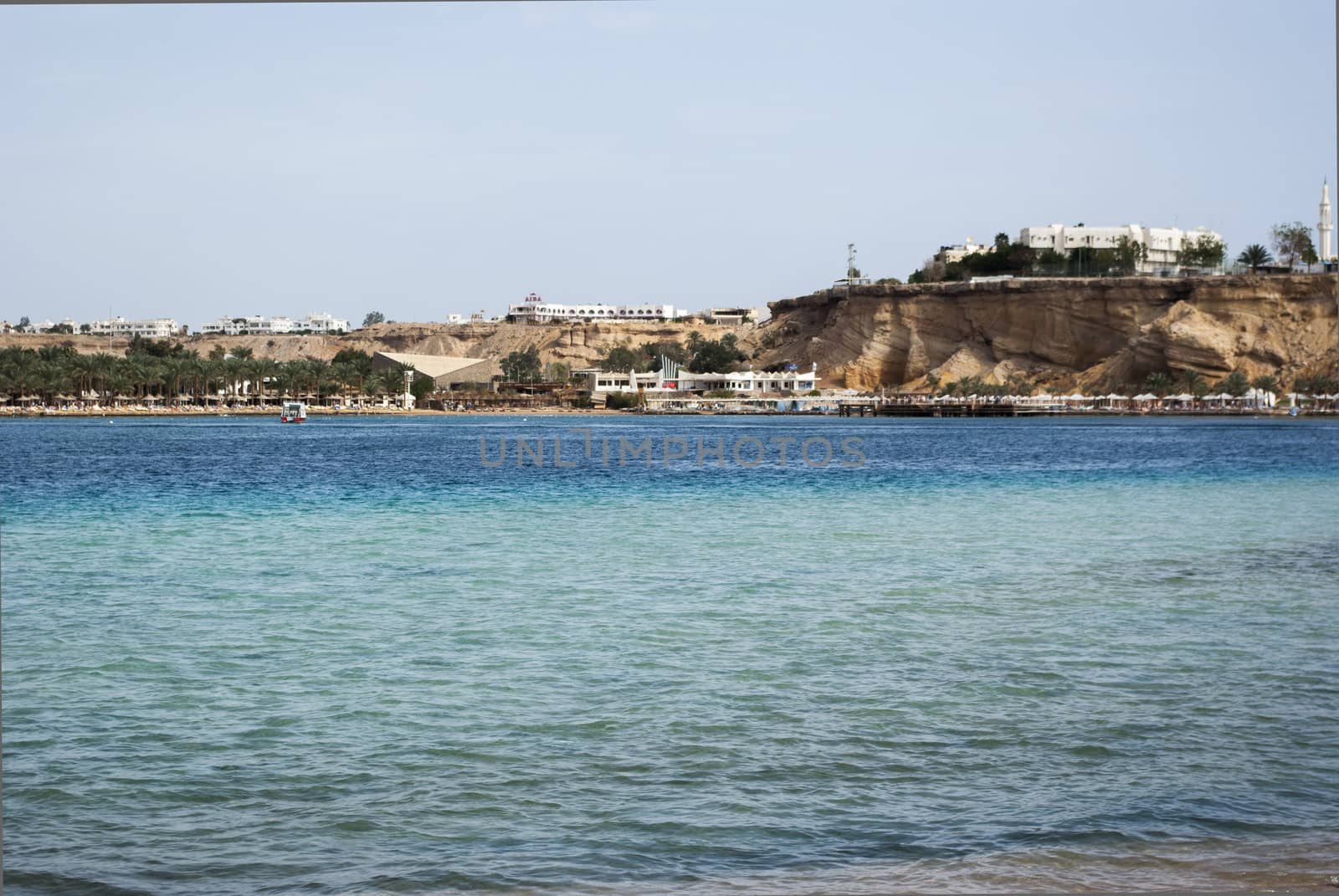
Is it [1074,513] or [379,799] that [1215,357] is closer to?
[1074,513]

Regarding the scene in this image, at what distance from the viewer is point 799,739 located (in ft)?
22.3

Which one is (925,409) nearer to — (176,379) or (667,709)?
(176,379)

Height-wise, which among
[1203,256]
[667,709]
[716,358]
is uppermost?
[1203,256]

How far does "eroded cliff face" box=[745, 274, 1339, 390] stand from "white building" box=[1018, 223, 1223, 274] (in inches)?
644

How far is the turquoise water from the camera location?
5.18 meters

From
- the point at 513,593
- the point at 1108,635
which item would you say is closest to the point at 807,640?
the point at 1108,635

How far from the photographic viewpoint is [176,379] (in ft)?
308

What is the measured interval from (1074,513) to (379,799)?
1759 cm

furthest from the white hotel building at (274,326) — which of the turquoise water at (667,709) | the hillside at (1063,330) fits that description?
the turquoise water at (667,709)

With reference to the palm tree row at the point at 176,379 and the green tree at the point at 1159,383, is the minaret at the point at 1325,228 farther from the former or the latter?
the palm tree row at the point at 176,379

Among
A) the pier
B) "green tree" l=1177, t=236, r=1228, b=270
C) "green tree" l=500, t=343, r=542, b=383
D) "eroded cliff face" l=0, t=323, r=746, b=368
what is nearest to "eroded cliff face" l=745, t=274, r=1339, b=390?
the pier

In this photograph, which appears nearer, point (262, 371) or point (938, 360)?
point (938, 360)

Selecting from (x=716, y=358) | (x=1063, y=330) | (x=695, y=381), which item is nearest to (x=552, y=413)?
(x=695, y=381)

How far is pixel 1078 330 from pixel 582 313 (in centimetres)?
9278
